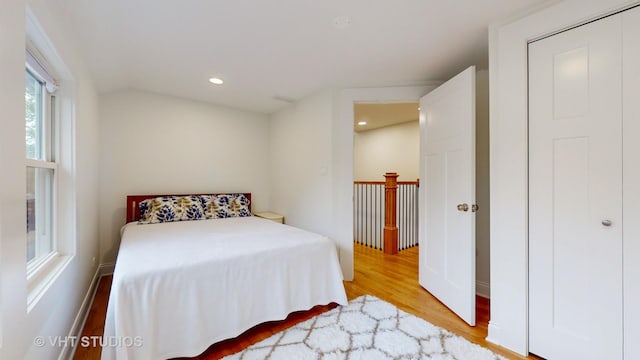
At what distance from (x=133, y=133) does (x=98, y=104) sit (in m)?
0.44

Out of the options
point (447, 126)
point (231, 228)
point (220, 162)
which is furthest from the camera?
point (220, 162)

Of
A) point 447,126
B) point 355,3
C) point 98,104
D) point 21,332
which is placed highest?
point 355,3

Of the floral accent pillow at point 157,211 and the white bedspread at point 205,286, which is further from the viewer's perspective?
the floral accent pillow at point 157,211

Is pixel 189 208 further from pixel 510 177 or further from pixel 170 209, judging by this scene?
pixel 510 177

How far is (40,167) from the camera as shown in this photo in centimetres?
153

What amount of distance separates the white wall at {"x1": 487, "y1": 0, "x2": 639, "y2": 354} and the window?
8.90 feet

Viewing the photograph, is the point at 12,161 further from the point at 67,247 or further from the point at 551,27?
the point at 551,27

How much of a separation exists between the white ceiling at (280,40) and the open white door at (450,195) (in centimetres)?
36

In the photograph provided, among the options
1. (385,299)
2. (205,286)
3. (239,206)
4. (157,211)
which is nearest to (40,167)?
(205,286)

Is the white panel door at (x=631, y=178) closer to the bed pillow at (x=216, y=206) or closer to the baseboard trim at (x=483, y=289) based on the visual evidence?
the baseboard trim at (x=483, y=289)

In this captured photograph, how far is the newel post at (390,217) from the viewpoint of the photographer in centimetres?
402

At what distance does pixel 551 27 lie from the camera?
154cm

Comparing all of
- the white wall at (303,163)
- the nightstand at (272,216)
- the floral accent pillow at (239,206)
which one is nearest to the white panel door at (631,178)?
the white wall at (303,163)

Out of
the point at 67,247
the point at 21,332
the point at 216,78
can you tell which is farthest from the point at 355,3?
the point at 67,247
